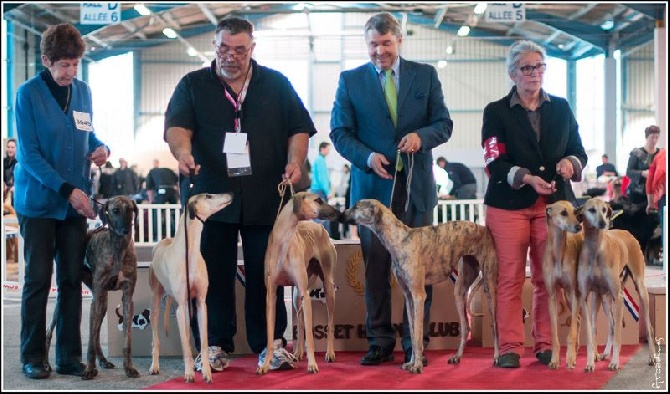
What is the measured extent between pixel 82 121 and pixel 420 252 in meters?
1.68

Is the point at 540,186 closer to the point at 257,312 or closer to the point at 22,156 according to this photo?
the point at 257,312

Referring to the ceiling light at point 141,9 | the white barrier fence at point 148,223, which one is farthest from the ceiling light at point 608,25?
the white barrier fence at point 148,223

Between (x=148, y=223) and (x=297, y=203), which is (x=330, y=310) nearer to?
(x=297, y=203)

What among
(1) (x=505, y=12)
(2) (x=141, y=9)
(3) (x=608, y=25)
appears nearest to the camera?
(1) (x=505, y=12)

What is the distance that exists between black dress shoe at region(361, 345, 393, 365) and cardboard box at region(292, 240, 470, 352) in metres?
0.52

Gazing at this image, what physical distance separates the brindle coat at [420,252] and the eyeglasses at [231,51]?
854 mm

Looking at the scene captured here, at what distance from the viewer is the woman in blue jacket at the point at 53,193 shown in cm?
386

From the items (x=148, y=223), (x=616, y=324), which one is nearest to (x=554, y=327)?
(x=616, y=324)

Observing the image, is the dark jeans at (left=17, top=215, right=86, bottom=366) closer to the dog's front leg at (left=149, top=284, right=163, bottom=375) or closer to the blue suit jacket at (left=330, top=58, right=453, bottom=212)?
the dog's front leg at (left=149, top=284, right=163, bottom=375)

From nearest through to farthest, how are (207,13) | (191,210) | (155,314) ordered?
(191,210), (155,314), (207,13)

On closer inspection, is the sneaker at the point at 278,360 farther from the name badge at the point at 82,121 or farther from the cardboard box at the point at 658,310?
the cardboard box at the point at 658,310

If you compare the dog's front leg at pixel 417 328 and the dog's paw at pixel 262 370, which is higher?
the dog's front leg at pixel 417 328

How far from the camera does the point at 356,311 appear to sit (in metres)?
4.77

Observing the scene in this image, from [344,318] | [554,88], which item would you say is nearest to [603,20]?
[554,88]
